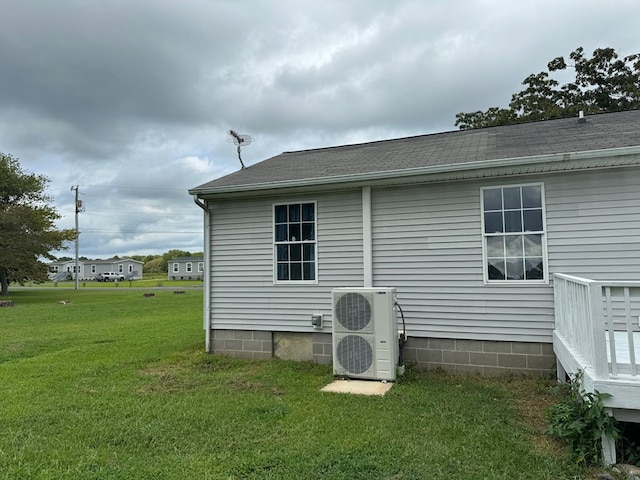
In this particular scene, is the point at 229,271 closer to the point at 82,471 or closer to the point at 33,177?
the point at 82,471

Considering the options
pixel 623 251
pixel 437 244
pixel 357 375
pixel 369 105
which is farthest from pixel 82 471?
pixel 369 105

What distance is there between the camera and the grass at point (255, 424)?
118 inches

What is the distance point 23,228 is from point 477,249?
26658mm

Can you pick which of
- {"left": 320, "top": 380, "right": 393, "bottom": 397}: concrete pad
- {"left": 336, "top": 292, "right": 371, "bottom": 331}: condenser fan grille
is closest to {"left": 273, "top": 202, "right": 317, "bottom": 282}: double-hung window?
{"left": 336, "top": 292, "right": 371, "bottom": 331}: condenser fan grille

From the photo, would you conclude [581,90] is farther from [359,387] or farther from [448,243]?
[359,387]

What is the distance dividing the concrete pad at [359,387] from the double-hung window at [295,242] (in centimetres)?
176

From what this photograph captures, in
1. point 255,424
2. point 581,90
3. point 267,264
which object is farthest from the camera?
point 581,90

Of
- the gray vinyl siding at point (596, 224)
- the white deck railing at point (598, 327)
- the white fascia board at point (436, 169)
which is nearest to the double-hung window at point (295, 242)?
the white fascia board at point (436, 169)

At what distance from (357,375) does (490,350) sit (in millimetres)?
1807

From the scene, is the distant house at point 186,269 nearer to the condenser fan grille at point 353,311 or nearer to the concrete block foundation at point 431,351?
the concrete block foundation at point 431,351

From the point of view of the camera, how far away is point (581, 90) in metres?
18.8

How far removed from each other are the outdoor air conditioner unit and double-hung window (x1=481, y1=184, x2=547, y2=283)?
1.47 meters

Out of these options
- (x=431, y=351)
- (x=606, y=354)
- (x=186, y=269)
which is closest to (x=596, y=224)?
→ (x=431, y=351)

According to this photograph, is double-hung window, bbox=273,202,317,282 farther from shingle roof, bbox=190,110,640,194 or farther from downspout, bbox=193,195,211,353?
downspout, bbox=193,195,211,353
